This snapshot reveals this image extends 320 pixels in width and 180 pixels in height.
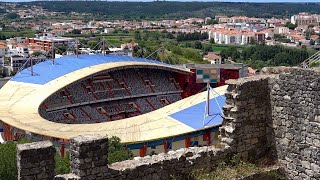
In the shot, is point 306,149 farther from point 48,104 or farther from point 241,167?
point 48,104

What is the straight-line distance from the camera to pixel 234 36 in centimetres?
17875

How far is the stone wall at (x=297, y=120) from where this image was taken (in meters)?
9.30

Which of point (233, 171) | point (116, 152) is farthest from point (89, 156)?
point (116, 152)

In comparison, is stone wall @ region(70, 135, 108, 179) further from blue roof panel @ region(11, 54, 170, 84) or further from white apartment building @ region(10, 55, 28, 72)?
white apartment building @ region(10, 55, 28, 72)

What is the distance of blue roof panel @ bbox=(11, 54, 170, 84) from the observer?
1996 inches

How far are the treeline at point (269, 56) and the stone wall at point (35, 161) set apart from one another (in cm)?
9886

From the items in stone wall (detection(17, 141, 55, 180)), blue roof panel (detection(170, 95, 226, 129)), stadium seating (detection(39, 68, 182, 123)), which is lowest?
stadium seating (detection(39, 68, 182, 123))

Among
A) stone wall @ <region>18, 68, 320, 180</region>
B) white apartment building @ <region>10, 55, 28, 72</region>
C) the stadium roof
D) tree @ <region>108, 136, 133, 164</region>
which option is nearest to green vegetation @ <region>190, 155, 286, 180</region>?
stone wall @ <region>18, 68, 320, 180</region>

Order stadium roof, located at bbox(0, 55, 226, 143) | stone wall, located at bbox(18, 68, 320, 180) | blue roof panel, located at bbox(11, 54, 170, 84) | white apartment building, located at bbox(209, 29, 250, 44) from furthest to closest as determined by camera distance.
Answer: white apartment building, located at bbox(209, 29, 250, 44)
blue roof panel, located at bbox(11, 54, 170, 84)
stadium roof, located at bbox(0, 55, 226, 143)
stone wall, located at bbox(18, 68, 320, 180)

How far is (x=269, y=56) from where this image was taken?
120062mm

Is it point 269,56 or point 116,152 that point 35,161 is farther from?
point 269,56

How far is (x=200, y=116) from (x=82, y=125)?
27.9 ft

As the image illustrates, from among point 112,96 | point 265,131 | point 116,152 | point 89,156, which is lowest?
point 112,96

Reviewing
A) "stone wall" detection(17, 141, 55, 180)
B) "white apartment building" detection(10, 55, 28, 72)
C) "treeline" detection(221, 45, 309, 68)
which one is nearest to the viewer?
"stone wall" detection(17, 141, 55, 180)
